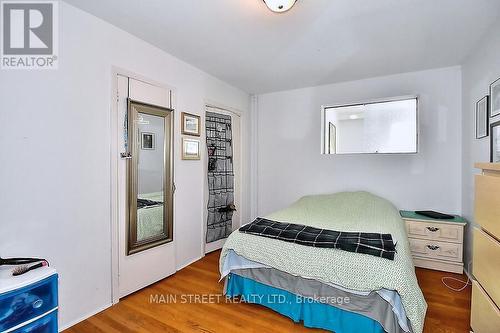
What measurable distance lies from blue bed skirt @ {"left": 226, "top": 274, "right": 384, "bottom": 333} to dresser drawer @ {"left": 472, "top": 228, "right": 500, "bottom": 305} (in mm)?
681

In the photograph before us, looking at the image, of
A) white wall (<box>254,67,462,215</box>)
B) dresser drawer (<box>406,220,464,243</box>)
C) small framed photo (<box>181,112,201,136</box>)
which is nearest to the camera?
dresser drawer (<box>406,220,464,243</box>)

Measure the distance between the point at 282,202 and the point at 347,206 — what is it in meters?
1.26

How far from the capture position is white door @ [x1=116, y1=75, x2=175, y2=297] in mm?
2223

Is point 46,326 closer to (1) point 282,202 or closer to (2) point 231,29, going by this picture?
(2) point 231,29

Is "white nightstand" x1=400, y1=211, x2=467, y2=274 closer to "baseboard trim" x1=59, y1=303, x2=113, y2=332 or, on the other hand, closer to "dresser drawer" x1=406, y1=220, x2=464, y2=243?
"dresser drawer" x1=406, y1=220, x2=464, y2=243

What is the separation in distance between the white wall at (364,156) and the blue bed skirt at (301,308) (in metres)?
2.10

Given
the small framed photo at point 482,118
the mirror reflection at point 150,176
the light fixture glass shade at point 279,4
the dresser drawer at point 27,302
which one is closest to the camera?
the dresser drawer at point 27,302

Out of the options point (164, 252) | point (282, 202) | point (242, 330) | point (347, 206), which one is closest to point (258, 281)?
point (242, 330)

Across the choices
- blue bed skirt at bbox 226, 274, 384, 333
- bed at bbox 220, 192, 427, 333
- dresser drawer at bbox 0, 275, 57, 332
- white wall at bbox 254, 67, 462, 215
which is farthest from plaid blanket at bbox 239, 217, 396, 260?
white wall at bbox 254, 67, 462, 215

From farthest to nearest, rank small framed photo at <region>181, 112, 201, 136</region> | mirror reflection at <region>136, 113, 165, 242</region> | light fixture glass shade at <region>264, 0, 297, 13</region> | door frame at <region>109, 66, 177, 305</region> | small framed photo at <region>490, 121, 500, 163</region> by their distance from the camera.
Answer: small framed photo at <region>181, 112, 201, 136</region> → mirror reflection at <region>136, 113, 165, 242</region> → door frame at <region>109, 66, 177, 305</region> → small framed photo at <region>490, 121, 500, 163</region> → light fixture glass shade at <region>264, 0, 297, 13</region>

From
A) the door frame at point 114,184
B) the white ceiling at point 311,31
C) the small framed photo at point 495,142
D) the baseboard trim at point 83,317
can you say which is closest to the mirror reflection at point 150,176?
the door frame at point 114,184

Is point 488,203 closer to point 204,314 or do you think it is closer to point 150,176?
point 204,314

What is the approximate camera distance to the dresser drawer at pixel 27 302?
121 cm

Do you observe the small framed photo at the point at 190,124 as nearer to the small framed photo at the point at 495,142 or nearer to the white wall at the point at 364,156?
the white wall at the point at 364,156
